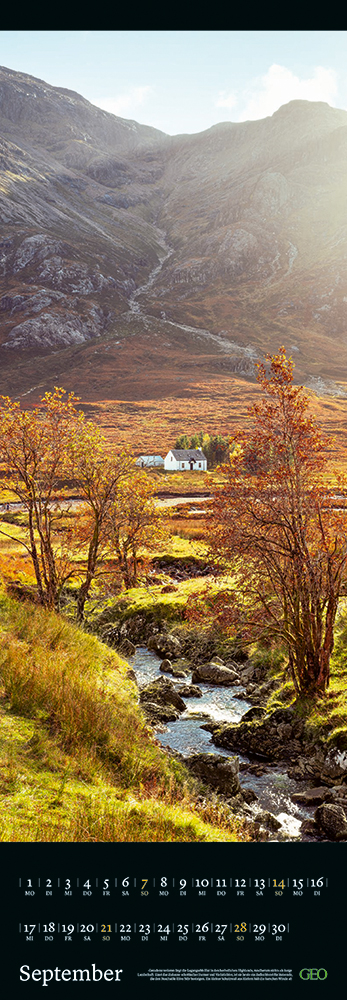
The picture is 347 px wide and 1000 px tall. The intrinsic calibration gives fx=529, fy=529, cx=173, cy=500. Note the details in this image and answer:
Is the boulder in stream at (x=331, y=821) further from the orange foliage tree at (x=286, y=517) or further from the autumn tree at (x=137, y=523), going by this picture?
the autumn tree at (x=137, y=523)

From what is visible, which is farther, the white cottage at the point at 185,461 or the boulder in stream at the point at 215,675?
the white cottage at the point at 185,461

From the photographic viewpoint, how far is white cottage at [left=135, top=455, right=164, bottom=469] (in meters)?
118

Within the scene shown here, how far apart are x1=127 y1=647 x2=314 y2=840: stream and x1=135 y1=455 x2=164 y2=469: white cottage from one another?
98.0 m

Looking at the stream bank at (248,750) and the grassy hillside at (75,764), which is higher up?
the grassy hillside at (75,764)

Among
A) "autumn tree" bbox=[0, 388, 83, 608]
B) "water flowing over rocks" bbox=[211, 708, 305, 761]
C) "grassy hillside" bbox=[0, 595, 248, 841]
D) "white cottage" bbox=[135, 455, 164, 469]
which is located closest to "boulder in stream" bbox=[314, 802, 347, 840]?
"grassy hillside" bbox=[0, 595, 248, 841]

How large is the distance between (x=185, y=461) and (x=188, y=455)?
195 cm

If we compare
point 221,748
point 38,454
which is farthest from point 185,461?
point 221,748

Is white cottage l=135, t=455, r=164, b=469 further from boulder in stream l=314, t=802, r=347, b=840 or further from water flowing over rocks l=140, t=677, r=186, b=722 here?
boulder in stream l=314, t=802, r=347, b=840

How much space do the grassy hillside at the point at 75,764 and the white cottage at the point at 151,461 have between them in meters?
106

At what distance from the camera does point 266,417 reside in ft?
41.3

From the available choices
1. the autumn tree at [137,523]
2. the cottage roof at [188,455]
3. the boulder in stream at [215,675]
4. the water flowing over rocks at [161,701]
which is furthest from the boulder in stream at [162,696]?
the cottage roof at [188,455]

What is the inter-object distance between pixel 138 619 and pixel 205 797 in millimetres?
14756

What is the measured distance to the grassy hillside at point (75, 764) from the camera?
5.58m

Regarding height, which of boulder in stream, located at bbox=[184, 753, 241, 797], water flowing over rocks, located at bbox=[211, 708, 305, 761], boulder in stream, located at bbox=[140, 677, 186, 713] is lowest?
boulder in stream, located at bbox=[140, 677, 186, 713]
